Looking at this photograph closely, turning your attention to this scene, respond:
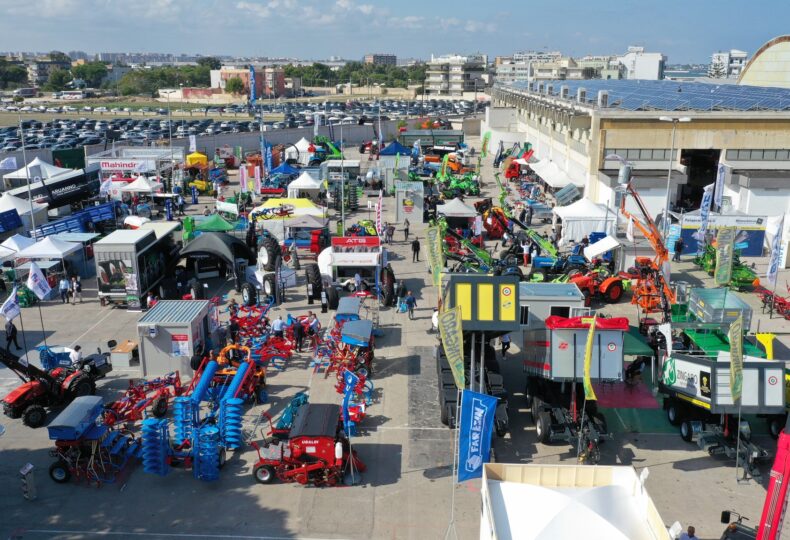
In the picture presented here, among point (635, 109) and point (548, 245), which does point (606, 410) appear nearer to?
point (548, 245)

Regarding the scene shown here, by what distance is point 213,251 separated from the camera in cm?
2314

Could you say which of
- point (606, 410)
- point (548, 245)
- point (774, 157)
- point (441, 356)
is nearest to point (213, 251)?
point (441, 356)

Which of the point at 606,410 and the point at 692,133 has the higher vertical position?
the point at 692,133

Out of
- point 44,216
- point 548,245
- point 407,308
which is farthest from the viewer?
point 44,216

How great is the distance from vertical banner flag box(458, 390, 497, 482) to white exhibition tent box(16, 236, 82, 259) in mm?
17571

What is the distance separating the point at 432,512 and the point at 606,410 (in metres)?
5.54

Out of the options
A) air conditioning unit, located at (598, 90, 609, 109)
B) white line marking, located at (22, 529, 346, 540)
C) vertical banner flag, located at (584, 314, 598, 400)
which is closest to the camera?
white line marking, located at (22, 529, 346, 540)

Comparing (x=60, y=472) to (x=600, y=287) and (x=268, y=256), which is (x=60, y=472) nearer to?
(x=268, y=256)

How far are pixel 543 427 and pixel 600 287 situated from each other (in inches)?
395

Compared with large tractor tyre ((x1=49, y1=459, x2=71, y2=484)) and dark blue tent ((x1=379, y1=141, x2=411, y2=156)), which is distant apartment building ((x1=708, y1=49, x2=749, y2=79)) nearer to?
dark blue tent ((x1=379, y1=141, x2=411, y2=156))

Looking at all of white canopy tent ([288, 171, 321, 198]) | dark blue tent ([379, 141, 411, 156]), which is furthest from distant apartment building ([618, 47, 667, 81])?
white canopy tent ([288, 171, 321, 198])

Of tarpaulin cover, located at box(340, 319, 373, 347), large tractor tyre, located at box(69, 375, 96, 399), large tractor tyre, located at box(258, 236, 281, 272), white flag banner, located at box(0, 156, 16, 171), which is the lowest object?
large tractor tyre, located at box(69, 375, 96, 399)

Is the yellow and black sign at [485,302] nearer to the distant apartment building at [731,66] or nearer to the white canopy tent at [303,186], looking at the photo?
the white canopy tent at [303,186]

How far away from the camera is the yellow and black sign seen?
44.1 feet
